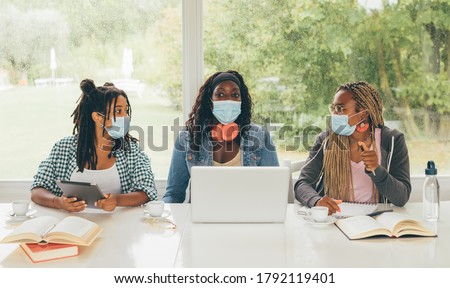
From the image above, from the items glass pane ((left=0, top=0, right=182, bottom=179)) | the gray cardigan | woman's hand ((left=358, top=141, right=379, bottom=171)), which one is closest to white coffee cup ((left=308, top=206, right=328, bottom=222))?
the gray cardigan

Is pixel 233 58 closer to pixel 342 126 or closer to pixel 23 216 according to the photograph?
pixel 342 126

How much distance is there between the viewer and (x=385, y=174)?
2344mm

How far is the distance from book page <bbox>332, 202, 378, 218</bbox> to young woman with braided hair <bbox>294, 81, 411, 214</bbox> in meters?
0.22

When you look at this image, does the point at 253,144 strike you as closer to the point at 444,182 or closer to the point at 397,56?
the point at 397,56

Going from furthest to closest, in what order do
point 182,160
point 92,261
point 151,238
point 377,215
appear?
1. point 182,160
2. point 377,215
3. point 151,238
4. point 92,261

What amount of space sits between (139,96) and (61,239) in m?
1.65

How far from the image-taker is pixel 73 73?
325cm

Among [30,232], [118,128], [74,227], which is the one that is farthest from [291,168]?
[30,232]

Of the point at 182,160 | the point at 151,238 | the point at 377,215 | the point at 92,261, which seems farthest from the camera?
the point at 182,160

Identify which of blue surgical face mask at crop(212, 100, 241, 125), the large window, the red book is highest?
the large window

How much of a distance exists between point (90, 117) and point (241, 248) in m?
1.17

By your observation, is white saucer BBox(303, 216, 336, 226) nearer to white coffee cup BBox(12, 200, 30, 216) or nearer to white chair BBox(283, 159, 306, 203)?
white chair BBox(283, 159, 306, 203)

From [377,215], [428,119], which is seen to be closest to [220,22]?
[428,119]

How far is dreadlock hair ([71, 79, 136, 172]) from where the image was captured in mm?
2572
